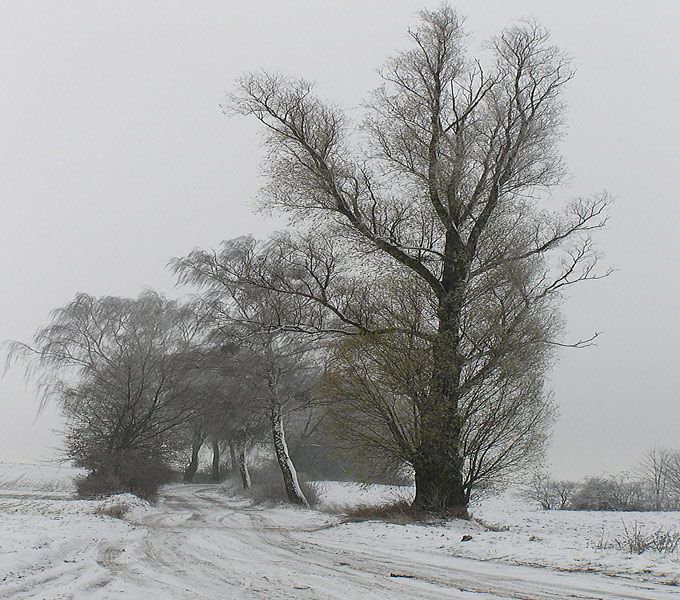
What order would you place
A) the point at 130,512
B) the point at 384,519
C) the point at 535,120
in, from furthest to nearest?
the point at 130,512 < the point at 535,120 < the point at 384,519

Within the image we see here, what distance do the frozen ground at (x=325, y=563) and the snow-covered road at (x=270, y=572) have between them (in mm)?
15

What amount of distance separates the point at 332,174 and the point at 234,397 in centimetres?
1177

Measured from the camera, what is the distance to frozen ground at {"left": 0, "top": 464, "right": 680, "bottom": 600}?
5551mm

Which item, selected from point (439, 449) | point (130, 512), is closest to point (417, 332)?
point (439, 449)

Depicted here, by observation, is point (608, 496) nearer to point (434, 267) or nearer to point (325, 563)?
point (434, 267)

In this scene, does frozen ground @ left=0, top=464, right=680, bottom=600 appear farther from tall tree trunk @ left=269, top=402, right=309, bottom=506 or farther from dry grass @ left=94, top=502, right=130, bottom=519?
tall tree trunk @ left=269, top=402, right=309, bottom=506

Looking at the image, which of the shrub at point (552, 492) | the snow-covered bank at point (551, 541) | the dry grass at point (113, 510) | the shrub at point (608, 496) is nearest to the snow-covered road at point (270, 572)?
the snow-covered bank at point (551, 541)

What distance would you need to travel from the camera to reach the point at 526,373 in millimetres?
13469

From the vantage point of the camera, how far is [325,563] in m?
7.50

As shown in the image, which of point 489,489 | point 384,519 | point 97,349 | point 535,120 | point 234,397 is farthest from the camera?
point 97,349

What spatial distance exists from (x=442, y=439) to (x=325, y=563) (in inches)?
240

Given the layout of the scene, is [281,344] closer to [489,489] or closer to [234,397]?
[234,397]

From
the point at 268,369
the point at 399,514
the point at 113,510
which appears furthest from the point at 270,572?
the point at 268,369

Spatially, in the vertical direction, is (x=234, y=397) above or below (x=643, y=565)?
above
